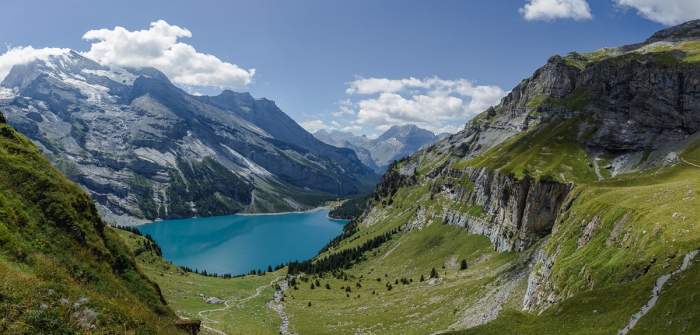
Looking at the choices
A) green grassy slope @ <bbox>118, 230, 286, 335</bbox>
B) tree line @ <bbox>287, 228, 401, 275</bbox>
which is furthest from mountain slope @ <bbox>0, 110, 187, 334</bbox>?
tree line @ <bbox>287, 228, 401, 275</bbox>

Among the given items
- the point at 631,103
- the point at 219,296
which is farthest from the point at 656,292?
the point at 631,103

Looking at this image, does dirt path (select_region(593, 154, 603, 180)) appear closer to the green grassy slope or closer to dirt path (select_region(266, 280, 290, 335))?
dirt path (select_region(266, 280, 290, 335))

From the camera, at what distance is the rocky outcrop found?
92.3 metres

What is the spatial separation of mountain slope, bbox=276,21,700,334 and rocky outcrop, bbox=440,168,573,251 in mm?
425

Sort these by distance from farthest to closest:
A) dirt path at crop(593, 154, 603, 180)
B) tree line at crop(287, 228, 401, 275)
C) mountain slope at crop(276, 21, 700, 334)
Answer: tree line at crop(287, 228, 401, 275), dirt path at crop(593, 154, 603, 180), mountain slope at crop(276, 21, 700, 334)

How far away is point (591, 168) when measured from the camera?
111188mm

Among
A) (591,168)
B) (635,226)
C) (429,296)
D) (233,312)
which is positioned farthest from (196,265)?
(635,226)

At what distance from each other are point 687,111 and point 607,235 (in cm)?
10375

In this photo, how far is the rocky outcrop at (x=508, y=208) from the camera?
303 feet

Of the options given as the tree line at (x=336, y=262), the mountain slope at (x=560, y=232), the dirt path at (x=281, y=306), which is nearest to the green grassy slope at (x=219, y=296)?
the dirt path at (x=281, y=306)

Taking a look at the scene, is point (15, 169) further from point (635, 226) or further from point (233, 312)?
point (233, 312)

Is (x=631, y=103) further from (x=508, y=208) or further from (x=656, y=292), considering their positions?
(x=656, y=292)

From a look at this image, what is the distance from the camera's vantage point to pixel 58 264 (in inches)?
821

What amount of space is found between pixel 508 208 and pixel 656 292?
266 feet
